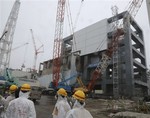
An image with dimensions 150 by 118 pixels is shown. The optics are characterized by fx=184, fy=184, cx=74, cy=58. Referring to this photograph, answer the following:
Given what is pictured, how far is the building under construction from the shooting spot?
44.6 m

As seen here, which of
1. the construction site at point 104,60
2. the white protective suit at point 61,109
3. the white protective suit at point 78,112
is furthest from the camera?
the construction site at point 104,60

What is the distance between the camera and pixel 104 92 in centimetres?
4716

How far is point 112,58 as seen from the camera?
4688 cm

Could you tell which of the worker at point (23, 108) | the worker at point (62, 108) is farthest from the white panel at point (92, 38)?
the worker at point (23, 108)

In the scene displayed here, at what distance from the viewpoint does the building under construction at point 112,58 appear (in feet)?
146

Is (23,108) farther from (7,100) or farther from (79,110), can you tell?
(7,100)

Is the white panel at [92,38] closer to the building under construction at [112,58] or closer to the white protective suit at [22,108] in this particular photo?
the building under construction at [112,58]

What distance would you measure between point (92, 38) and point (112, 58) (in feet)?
34.0

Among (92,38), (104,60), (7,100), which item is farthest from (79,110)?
(92,38)

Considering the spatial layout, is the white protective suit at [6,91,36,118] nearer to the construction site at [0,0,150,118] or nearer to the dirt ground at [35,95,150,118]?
the dirt ground at [35,95,150,118]

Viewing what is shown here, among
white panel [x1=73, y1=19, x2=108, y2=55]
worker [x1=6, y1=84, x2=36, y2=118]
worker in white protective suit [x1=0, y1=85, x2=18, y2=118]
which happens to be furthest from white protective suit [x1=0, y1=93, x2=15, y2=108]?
white panel [x1=73, y1=19, x2=108, y2=55]

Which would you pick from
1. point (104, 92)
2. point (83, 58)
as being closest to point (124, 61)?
point (104, 92)

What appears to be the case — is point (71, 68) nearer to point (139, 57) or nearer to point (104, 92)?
point (104, 92)

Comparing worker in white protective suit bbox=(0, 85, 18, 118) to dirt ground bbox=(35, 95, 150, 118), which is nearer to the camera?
worker in white protective suit bbox=(0, 85, 18, 118)
